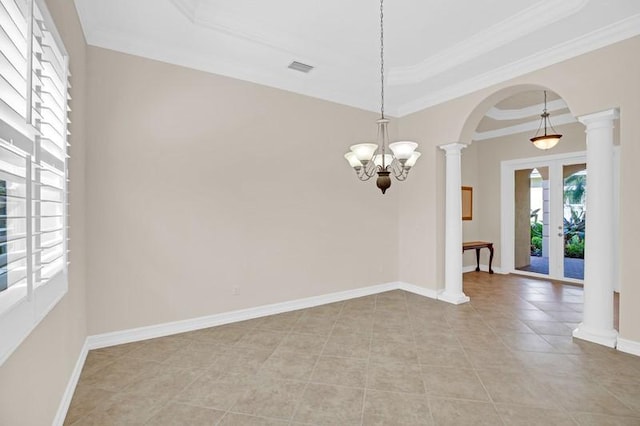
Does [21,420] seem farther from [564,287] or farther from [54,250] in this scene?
[564,287]

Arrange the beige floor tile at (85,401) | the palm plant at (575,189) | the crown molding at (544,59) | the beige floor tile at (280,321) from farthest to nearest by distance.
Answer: the palm plant at (575,189)
the beige floor tile at (280,321)
the crown molding at (544,59)
the beige floor tile at (85,401)

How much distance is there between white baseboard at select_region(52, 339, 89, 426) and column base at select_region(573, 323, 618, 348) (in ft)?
14.9

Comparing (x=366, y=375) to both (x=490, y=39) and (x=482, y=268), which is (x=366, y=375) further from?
(x=482, y=268)

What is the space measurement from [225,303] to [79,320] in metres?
1.45

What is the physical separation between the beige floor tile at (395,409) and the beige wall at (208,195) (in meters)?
2.14

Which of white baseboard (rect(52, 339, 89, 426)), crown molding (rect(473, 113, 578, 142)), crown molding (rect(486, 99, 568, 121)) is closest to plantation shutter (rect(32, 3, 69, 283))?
white baseboard (rect(52, 339, 89, 426))

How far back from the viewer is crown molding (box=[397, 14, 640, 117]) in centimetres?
304

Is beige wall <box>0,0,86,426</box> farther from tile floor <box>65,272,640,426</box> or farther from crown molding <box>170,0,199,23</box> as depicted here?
crown molding <box>170,0,199,23</box>

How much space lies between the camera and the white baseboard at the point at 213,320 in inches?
125

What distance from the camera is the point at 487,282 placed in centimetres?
596

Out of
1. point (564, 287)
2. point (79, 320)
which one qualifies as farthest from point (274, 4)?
point (564, 287)

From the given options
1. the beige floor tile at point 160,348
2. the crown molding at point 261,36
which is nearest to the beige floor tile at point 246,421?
the beige floor tile at point 160,348

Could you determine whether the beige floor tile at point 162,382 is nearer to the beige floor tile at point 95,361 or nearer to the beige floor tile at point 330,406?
the beige floor tile at point 95,361

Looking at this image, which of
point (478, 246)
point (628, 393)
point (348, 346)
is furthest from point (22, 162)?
point (478, 246)
